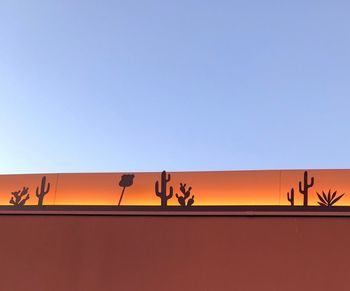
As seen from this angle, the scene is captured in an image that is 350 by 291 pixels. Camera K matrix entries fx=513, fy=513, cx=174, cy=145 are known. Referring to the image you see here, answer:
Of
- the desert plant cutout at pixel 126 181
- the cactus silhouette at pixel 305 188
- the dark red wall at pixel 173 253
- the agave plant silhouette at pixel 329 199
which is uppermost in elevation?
the desert plant cutout at pixel 126 181

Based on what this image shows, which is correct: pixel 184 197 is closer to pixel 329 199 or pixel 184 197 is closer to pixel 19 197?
pixel 329 199

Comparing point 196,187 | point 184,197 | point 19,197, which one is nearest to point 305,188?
point 196,187

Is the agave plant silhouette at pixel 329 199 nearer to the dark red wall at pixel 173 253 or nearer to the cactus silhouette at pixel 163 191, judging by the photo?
the dark red wall at pixel 173 253

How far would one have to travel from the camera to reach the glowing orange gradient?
479 cm

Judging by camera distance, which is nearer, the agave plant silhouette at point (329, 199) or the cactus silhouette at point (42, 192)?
the agave plant silhouette at point (329, 199)

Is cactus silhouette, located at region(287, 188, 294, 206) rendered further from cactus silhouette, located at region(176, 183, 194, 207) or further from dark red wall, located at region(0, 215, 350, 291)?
cactus silhouette, located at region(176, 183, 194, 207)

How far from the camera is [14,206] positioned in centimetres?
542

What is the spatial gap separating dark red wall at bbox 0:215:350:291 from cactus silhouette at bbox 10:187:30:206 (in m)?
0.23

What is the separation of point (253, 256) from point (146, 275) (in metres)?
1.00

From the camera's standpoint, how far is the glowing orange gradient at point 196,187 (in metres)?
4.79

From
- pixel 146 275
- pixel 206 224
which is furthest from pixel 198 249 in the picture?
pixel 146 275

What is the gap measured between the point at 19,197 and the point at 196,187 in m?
1.92

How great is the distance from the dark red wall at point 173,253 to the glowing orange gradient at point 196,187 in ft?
0.83

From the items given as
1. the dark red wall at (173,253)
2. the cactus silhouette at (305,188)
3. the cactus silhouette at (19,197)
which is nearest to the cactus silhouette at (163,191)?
the dark red wall at (173,253)
